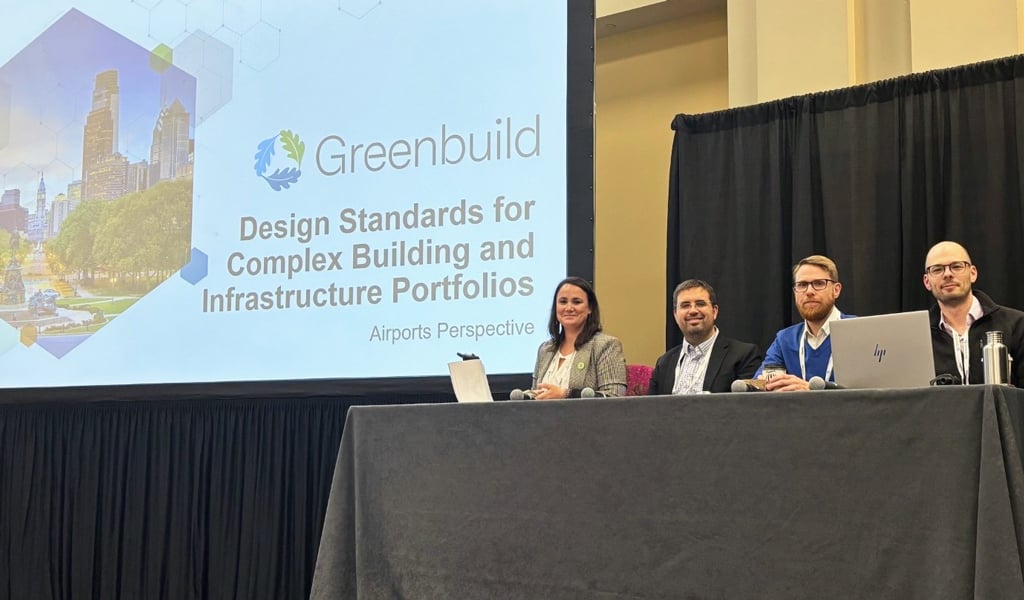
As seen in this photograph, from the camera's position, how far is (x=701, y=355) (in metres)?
2.92

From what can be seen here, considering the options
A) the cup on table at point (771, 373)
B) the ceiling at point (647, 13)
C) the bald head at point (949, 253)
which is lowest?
the cup on table at point (771, 373)

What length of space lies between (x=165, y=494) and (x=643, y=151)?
8.61 feet

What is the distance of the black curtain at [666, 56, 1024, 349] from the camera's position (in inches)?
128

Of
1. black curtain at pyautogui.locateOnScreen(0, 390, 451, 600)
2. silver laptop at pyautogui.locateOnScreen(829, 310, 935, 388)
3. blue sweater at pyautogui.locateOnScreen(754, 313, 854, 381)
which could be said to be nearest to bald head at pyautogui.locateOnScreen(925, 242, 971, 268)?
blue sweater at pyautogui.locateOnScreen(754, 313, 854, 381)

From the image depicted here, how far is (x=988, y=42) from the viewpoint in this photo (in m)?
3.44

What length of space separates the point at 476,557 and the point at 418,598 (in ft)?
0.59

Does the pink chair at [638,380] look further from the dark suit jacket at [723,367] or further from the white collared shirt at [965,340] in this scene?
the white collared shirt at [965,340]

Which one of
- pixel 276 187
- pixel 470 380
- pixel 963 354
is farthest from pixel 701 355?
pixel 276 187

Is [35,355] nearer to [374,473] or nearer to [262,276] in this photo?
[262,276]

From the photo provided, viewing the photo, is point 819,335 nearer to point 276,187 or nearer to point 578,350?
point 578,350

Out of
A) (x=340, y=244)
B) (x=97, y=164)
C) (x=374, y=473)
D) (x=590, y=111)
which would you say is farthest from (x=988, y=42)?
(x=97, y=164)

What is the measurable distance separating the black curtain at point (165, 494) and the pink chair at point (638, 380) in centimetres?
69

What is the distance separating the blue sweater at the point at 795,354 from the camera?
279 centimetres

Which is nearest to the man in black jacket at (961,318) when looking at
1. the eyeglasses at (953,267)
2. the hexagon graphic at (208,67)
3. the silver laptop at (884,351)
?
the eyeglasses at (953,267)
